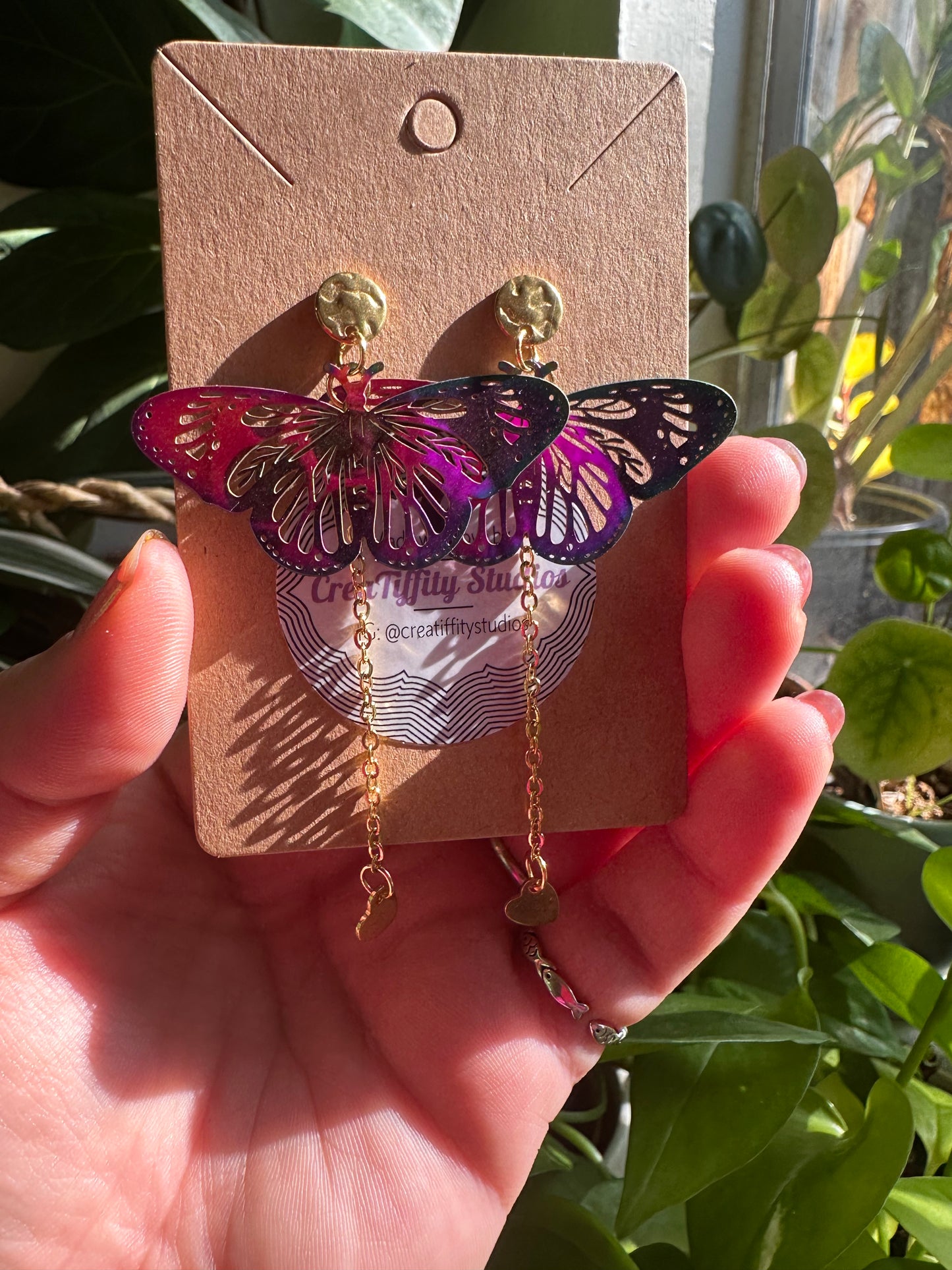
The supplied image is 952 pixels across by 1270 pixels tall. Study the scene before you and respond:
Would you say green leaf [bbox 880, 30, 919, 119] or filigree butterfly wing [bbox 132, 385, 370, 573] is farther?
green leaf [bbox 880, 30, 919, 119]

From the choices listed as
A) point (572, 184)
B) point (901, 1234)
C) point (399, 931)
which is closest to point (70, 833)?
point (399, 931)

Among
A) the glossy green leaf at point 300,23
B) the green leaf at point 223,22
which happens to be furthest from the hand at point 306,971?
the glossy green leaf at point 300,23

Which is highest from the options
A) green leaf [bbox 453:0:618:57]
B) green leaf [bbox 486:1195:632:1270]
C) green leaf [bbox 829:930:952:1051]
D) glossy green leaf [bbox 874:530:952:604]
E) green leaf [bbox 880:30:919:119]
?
green leaf [bbox 453:0:618:57]

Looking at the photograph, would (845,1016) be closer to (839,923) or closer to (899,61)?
(839,923)

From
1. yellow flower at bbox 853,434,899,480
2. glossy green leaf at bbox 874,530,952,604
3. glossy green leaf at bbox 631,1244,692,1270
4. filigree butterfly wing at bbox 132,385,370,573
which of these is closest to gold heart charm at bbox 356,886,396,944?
filigree butterfly wing at bbox 132,385,370,573

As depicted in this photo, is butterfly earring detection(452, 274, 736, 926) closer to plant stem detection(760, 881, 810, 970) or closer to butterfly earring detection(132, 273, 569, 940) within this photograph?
butterfly earring detection(132, 273, 569, 940)

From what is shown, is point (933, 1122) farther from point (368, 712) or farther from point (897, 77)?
point (897, 77)

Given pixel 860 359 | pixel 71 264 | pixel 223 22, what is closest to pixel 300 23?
pixel 223 22
